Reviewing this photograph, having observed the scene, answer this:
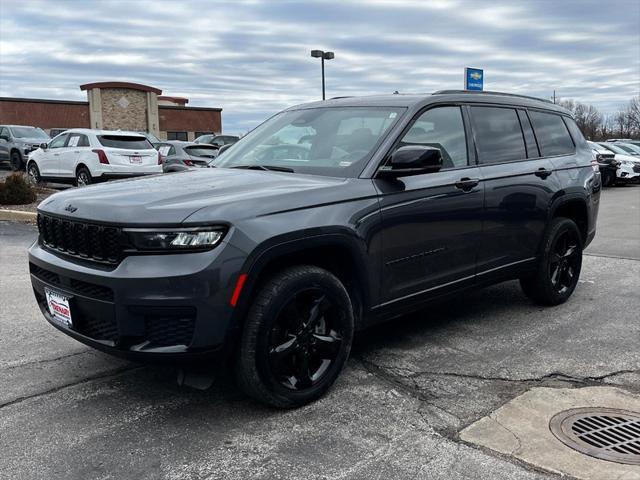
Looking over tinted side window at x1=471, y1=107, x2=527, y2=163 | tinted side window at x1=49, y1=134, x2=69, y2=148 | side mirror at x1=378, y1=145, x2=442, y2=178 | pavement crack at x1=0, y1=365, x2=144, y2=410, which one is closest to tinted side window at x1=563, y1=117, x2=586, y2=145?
tinted side window at x1=471, y1=107, x2=527, y2=163

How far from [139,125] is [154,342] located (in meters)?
41.1

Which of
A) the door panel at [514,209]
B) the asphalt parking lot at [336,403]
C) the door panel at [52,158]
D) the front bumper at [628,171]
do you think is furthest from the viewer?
the front bumper at [628,171]

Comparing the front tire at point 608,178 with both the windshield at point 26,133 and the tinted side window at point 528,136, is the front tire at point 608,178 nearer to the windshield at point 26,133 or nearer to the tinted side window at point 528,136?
the tinted side window at point 528,136

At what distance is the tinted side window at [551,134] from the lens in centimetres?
561

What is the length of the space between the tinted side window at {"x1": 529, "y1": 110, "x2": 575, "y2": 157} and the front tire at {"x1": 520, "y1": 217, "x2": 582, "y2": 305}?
0.64m

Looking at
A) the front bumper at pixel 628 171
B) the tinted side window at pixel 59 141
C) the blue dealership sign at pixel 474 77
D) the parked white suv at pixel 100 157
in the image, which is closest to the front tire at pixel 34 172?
the tinted side window at pixel 59 141

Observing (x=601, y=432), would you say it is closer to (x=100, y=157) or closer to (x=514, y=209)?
(x=514, y=209)

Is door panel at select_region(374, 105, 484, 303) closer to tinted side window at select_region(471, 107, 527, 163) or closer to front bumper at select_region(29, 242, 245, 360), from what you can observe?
tinted side window at select_region(471, 107, 527, 163)

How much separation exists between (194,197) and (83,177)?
12791 millimetres

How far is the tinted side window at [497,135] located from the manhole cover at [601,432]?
6.68 feet

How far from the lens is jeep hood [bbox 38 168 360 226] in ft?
10.5

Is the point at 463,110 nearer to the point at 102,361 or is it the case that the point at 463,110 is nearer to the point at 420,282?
the point at 420,282

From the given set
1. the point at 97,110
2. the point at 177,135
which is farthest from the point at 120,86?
the point at 177,135

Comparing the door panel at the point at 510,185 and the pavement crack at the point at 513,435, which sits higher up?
the door panel at the point at 510,185
